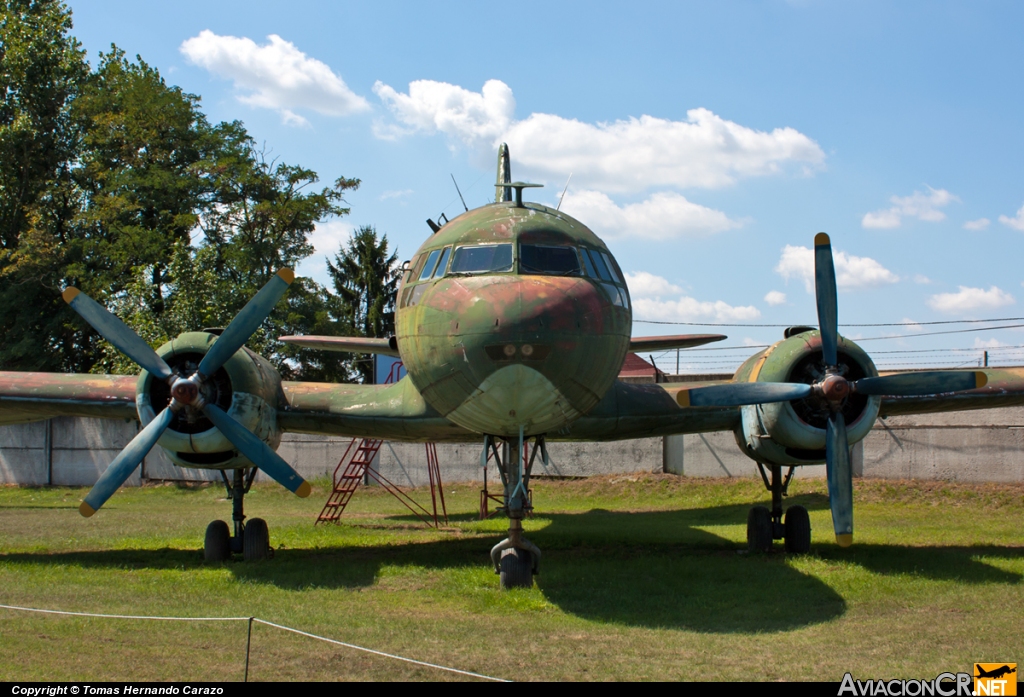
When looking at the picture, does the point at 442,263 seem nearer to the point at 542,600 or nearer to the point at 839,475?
the point at 542,600

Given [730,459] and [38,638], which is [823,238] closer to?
[38,638]

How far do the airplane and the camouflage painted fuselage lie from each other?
0.07 feet

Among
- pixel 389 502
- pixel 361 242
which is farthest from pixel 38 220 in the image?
pixel 389 502

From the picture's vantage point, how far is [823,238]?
41.5ft

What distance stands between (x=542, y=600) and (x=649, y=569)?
2.79m

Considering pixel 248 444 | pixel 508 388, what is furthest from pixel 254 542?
pixel 508 388

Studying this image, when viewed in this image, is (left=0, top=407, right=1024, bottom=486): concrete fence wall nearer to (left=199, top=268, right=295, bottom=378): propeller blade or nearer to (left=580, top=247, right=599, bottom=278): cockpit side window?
(left=199, top=268, right=295, bottom=378): propeller blade

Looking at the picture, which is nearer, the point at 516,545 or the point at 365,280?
the point at 516,545

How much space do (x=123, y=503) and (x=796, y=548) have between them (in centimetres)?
1894

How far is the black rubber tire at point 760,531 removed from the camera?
1397 centimetres

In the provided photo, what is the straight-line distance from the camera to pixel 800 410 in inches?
526

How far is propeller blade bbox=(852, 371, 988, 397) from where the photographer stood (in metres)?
11.7

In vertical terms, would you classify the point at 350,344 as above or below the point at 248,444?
above

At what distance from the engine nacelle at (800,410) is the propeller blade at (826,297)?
0.34 metres
